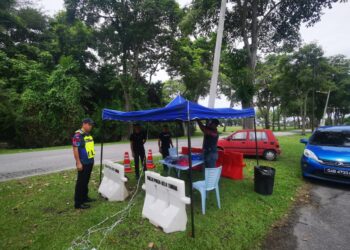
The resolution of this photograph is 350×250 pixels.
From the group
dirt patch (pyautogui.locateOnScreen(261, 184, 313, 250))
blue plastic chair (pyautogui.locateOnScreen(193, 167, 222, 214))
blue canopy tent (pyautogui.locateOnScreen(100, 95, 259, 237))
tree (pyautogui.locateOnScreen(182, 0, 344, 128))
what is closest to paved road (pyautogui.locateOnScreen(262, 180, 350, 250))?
dirt patch (pyautogui.locateOnScreen(261, 184, 313, 250))

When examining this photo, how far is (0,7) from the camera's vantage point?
17.2 meters

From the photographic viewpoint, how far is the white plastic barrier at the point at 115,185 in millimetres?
4662

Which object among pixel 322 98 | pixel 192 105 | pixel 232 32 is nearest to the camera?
pixel 192 105

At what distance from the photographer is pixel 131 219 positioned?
152 inches

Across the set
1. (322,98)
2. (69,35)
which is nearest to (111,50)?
(69,35)

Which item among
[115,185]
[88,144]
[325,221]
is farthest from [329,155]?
[88,144]

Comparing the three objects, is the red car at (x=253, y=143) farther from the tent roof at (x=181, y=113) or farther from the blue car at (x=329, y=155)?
the tent roof at (x=181, y=113)

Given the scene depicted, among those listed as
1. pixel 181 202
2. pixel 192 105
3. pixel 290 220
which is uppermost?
pixel 192 105

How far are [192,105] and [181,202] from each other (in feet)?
5.54

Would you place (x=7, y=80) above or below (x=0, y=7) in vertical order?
below

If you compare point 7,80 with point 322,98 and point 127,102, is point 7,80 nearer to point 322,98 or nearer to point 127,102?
point 127,102

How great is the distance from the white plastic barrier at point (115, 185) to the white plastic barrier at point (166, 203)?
36.7 inches

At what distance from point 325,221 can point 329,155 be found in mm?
2227

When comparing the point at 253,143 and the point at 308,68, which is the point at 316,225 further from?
the point at 308,68
